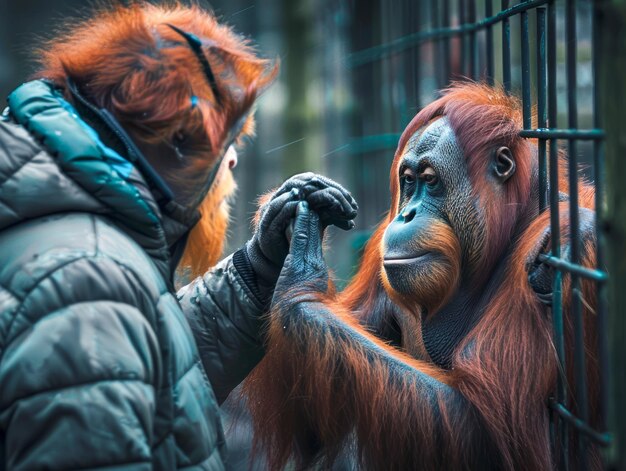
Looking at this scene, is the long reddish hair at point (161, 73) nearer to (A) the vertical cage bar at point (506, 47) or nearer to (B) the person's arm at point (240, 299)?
(B) the person's arm at point (240, 299)

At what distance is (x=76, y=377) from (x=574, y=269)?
0.94 m

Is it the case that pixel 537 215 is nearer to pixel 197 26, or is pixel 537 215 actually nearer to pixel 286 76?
pixel 197 26

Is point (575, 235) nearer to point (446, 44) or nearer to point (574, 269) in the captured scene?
point (574, 269)

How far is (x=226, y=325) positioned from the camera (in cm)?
232

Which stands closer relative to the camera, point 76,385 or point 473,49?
point 76,385

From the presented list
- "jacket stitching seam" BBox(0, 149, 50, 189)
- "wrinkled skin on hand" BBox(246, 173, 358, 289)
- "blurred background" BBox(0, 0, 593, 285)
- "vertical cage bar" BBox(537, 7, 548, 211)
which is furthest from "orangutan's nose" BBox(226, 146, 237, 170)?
"blurred background" BBox(0, 0, 593, 285)

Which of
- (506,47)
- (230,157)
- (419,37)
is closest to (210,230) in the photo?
(230,157)

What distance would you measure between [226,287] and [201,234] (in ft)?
0.81

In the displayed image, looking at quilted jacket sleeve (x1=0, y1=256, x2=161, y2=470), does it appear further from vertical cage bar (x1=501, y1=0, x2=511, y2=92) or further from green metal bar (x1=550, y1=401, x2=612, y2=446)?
vertical cage bar (x1=501, y1=0, x2=511, y2=92)

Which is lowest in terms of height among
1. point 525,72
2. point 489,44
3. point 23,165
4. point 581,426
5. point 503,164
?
point 581,426

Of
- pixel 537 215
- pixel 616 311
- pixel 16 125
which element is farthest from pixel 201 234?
pixel 616 311

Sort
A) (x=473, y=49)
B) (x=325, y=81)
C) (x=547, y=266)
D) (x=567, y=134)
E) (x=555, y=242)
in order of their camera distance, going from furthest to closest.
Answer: (x=325, y=81)
(x=473, y=49)
(x=547, y=266)
(x=555, y=242)
(x=567, y=134)

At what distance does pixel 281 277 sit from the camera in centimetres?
217

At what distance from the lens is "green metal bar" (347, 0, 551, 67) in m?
2.17
